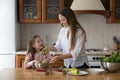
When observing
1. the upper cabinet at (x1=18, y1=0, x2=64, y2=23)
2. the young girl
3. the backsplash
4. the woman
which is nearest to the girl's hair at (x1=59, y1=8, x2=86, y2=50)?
the woman

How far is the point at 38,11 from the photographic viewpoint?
4.23 m

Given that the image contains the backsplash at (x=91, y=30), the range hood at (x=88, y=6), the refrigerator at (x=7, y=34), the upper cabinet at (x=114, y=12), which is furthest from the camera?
the backsplash at (x=91, y=30)

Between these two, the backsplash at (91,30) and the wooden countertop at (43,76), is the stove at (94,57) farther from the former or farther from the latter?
the wooden countertop at (43,76)

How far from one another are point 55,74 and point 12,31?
192cm

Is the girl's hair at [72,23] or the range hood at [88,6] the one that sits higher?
the range hood at [88,6]

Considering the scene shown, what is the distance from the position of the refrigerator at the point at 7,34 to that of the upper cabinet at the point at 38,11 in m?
0.22

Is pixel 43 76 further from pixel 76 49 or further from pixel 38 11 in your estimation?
pixel 38 11

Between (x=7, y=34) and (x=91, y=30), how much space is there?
4.75 feet

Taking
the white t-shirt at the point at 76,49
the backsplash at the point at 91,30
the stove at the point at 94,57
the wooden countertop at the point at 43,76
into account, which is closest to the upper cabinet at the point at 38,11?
the backsplash at the point at 91,30

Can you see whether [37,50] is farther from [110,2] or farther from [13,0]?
[110,2]

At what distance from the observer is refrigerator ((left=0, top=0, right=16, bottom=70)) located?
4035 mm

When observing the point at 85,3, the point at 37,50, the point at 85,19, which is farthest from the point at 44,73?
the point at 85,19

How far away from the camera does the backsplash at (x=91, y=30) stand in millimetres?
4570

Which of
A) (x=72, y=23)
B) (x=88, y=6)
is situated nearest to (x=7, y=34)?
(x=88, y=6)
